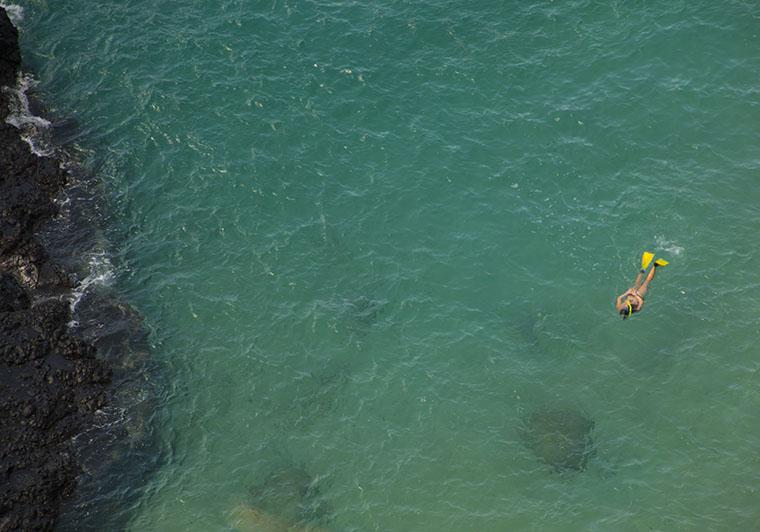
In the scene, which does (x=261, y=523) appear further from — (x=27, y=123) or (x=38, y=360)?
(x=27, y=123)

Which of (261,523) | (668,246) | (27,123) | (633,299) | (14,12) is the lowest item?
(261,523)

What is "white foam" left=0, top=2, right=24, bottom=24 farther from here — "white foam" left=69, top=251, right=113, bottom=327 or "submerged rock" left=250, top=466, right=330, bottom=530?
"submerged rock" left=250, top=466, right=330, bottom=530

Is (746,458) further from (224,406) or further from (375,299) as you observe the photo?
(224,406)

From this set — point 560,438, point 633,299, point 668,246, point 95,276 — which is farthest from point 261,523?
point 668,246

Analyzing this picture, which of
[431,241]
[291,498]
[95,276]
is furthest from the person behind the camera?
[431,241]

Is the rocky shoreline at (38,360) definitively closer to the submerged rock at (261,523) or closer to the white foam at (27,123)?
the white foam at (27,123)

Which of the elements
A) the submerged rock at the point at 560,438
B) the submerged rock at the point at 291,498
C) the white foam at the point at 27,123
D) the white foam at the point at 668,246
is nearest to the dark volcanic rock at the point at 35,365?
the white foam at the point at 27,123
